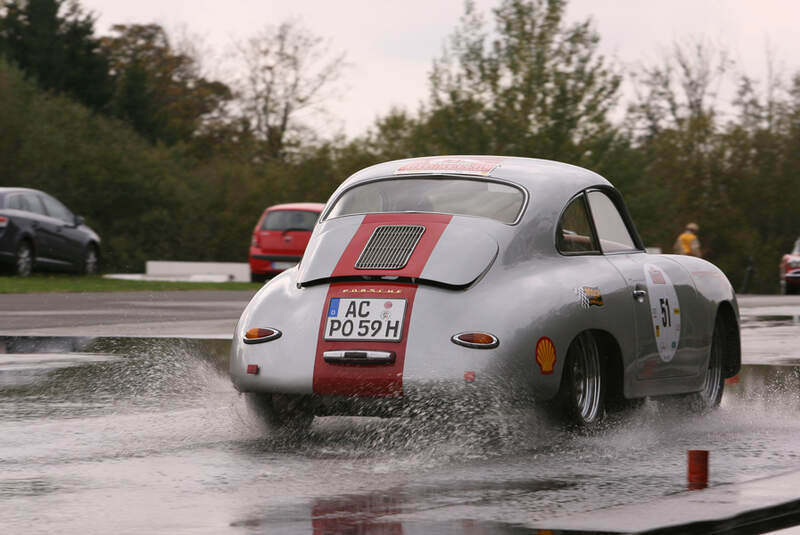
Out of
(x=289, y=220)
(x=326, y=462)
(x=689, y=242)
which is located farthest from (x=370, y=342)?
(x=689, y=242)

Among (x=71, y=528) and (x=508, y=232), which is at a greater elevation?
(x=508, y=232)

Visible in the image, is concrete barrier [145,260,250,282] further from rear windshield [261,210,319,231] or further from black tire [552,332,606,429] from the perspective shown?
black tire [552,332,606,429]

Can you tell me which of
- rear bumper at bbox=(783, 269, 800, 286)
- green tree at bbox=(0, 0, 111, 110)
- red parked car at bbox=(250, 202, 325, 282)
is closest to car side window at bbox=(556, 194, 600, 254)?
red parked car at bbox=(250, 202, 325, 282)

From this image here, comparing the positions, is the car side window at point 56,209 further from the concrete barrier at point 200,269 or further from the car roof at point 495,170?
the car roof at point 495,170

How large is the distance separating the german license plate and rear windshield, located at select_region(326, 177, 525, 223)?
888 millimetres

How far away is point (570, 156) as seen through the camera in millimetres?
46969

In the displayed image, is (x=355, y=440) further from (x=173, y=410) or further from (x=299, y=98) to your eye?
(x=299, y=98)

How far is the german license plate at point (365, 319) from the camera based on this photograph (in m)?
8.07

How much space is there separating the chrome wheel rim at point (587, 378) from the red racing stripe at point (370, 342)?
1020mm

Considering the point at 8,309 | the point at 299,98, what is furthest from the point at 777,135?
the point at 8,309

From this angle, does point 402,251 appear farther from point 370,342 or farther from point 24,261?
point 24,261

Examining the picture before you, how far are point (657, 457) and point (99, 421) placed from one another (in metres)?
3.38

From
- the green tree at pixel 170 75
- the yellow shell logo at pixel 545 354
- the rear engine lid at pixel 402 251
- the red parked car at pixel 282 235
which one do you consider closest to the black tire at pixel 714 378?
the yellow shell logo at pixel 545 354

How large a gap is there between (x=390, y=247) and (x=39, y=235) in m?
21.4
